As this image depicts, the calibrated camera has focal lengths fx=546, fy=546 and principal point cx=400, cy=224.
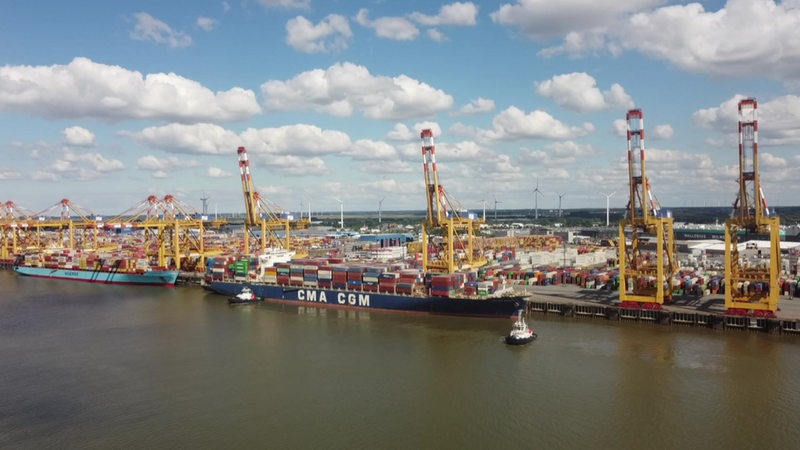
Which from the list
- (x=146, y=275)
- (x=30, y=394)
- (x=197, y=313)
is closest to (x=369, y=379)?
(x=30, y=394)

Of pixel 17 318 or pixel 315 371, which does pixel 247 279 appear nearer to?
pixel 17 318

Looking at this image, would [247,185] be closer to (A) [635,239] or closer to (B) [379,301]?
(B) [379,301]

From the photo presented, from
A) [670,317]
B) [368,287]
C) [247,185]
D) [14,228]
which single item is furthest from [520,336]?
[14,228]

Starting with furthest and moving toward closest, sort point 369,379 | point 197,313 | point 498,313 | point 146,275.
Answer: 1. point 146,275
2. point 197,313
3. point 498,313
4. point 369,379

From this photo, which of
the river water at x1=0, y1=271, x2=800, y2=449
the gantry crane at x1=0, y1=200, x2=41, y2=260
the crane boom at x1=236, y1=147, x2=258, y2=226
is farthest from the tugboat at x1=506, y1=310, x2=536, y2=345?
the gantry crane at x1=0, y1=200, x2=41, y2=260

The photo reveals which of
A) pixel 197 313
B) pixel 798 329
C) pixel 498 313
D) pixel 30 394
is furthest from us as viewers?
pixel 197 313

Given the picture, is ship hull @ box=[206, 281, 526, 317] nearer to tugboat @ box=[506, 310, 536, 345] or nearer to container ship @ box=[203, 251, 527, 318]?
container ship @ box=[203, 251, 527, 318]
